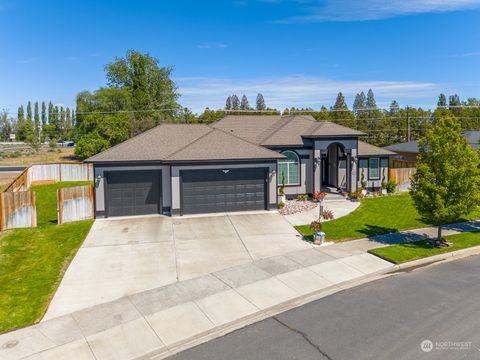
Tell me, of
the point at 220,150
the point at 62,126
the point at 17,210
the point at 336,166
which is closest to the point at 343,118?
the point at 336,166

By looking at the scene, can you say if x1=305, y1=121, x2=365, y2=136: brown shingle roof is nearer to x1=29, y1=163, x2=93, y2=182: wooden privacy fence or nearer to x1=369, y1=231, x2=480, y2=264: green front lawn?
x1=369, y1=231, x2=480, y2=264: green front lawn

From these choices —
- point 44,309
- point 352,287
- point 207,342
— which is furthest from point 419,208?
point 44,309

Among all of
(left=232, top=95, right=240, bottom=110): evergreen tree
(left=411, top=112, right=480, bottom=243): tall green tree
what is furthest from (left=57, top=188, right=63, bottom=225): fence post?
(left=232, top=95, right=240, bottom=110): evergreen tree

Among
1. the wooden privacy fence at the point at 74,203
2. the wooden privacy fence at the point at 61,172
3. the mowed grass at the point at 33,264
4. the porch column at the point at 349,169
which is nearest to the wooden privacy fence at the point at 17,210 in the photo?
the mowed grass at the point at 33,264

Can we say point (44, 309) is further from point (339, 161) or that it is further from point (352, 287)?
point (339, 161)

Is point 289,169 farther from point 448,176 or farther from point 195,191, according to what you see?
point 448,176

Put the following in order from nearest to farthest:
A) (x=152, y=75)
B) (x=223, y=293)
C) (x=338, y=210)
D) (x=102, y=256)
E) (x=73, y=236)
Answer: (x=223, y=293) → (x=102, y=256) → (x=73, y=236) → (x=338, y=210) → (x=152, y=75)

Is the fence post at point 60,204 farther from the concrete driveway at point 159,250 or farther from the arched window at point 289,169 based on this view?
the arched window at point 289,169
